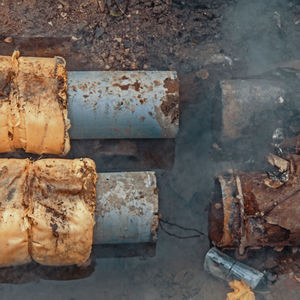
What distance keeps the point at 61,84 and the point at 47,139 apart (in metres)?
0.54

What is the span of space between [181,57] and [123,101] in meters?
1.18

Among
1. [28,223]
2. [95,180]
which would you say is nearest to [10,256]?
[28,223]

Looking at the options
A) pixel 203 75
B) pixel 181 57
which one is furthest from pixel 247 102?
pixel 181 57

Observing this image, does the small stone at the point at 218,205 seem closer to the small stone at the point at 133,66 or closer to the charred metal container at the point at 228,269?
the charred metal container at the point at 228,269

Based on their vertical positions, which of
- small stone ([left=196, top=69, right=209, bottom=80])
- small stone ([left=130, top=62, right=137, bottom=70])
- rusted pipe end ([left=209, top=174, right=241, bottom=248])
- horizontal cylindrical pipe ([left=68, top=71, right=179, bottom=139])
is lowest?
rusted pipe end ([left=209, top=174, right=241, bottom=248])

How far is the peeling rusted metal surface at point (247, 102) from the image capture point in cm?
412

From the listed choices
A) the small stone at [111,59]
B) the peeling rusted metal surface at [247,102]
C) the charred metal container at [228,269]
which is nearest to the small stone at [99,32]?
the small stone at [111,59]

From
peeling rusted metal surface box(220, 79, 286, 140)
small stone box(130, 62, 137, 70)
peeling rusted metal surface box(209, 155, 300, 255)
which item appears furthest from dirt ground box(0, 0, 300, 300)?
peeling rusted metal surface box(209, 155, 300, 255)

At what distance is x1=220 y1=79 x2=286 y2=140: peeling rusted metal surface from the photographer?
13.5 feet

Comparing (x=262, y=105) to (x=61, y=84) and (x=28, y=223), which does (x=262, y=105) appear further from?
(x=28, y=223)

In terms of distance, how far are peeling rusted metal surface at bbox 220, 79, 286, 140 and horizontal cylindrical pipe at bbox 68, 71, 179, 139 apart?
0.57 meters

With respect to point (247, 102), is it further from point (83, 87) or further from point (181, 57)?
point (83, 87)

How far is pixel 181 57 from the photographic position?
4.66m

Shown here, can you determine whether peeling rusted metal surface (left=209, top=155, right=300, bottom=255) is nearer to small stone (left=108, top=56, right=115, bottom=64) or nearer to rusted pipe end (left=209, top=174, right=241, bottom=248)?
rusted pipe end (left=209, top=174, right=241, bottom=248)
